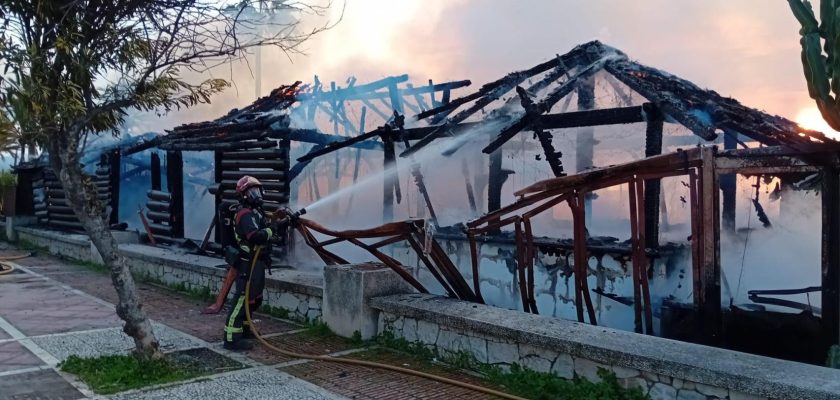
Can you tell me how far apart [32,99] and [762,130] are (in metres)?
6.79

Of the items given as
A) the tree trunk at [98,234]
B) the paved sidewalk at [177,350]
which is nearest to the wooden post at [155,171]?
the paved sidewalk at [177,350]

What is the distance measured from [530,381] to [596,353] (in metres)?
0.66

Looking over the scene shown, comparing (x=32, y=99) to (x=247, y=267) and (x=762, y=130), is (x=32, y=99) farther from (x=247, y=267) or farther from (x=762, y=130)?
(x=762, y=130)

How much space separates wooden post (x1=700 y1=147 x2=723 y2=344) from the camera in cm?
551

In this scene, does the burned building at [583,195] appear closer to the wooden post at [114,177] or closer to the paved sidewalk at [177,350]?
the wooden post at [114,177]

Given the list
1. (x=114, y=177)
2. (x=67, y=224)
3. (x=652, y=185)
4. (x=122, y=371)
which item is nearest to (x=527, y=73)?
(x=652, y=185)

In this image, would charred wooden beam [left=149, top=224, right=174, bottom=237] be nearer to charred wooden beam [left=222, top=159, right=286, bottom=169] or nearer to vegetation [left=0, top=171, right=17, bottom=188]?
charred wooden beam [left=222, top=159, right=286, bottom=169]

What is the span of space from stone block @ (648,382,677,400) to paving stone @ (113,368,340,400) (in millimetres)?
2423

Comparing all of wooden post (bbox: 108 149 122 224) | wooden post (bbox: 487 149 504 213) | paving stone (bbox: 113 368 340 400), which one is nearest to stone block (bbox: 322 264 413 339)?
paving stone (bbox: 113 368 340 400)

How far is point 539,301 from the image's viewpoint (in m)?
8.34

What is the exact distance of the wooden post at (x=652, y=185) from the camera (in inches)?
283

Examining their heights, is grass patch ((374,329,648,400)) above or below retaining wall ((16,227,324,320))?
below

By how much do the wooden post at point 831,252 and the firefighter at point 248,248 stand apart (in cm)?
517

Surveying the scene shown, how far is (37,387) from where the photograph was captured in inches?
206
